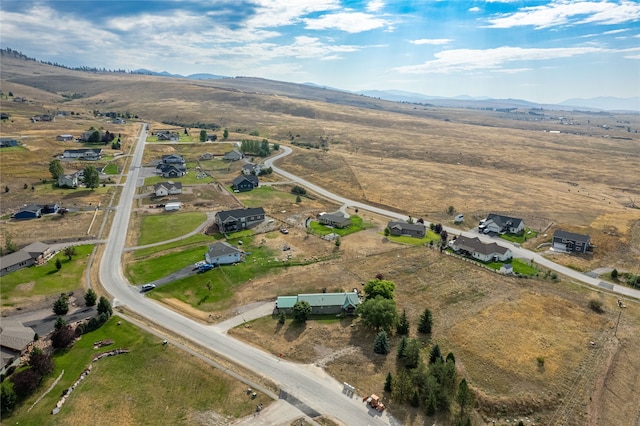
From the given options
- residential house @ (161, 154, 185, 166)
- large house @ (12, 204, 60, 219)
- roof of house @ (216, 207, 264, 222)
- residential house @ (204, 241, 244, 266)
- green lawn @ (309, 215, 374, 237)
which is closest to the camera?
residential house @ (204, 241, 244, 266)

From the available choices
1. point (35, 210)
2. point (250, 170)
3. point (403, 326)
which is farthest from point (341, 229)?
point (35, 210)

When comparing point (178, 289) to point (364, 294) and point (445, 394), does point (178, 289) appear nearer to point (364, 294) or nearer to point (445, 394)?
point (364, 294)

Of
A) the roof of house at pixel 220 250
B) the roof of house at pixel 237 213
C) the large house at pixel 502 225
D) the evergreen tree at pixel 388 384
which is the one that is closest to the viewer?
the evergreen tree at pixel 388 384

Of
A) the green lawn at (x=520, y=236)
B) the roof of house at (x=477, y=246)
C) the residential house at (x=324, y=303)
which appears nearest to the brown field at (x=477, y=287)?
the green lawn at (x=520, y=236)

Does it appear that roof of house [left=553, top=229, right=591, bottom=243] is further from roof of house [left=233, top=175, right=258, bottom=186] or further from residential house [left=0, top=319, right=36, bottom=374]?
residential house [left=0, top=319, right=36, bottom=374]

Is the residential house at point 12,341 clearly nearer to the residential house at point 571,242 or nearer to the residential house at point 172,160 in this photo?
the residential house at point 172,160

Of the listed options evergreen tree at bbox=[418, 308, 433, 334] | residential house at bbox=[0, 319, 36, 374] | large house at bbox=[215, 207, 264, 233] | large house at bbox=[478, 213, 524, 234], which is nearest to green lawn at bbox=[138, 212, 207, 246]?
large house at bbox=[215, 207, 264, 233]
